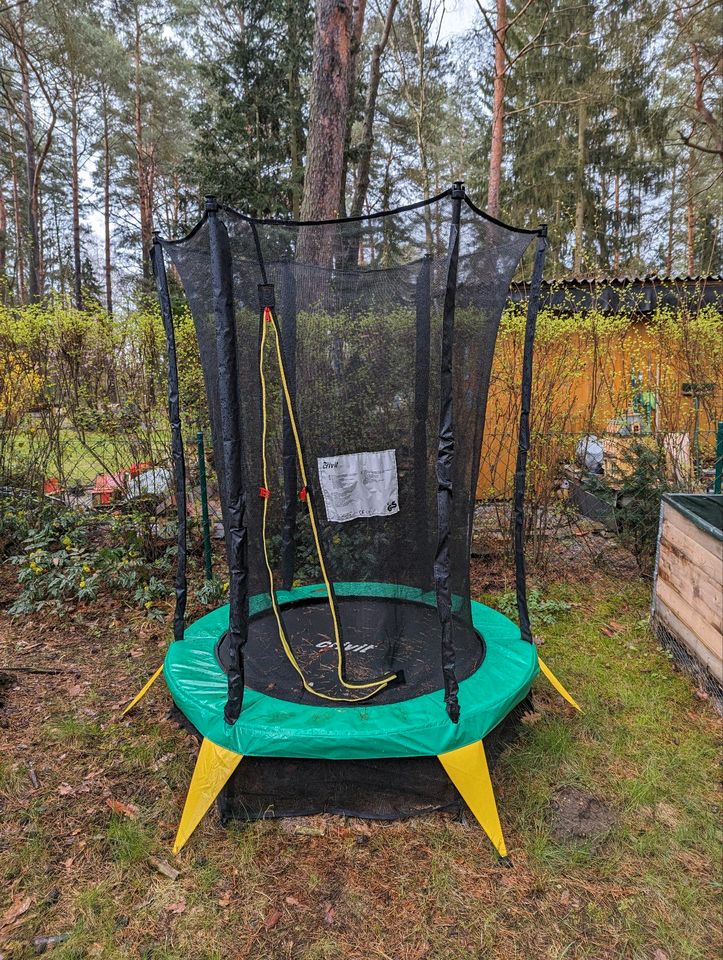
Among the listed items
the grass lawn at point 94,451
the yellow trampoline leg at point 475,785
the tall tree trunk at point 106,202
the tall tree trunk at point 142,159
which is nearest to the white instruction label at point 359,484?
the yellow trampoline leg at point 475,785

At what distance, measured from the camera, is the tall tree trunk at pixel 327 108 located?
11.4 ft

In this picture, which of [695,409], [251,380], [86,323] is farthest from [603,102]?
[251,380]

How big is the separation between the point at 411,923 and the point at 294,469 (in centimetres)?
143

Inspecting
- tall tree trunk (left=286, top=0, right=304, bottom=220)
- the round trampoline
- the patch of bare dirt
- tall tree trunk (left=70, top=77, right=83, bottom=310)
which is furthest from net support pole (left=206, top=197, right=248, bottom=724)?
tall tree trunk (left=70, top=77, right=83, bottom=310)

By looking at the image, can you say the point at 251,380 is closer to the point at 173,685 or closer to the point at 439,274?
the point at 439,274

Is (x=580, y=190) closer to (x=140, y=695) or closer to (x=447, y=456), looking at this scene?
(x=447, y=456)

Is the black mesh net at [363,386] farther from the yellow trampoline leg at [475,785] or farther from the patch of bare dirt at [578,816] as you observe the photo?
the patch of bare dirt at [578,816]

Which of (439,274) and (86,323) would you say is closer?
(439,274)

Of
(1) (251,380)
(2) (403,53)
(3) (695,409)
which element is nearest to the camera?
(1) (251,380)

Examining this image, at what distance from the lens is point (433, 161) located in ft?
33.3

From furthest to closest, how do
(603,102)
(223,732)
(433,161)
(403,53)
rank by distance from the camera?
(433,161)
(603,102)
(403,53)
(223,732)

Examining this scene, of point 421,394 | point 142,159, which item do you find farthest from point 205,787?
point 142,159

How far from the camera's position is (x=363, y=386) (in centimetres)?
189

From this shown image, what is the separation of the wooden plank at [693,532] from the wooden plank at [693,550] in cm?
1
